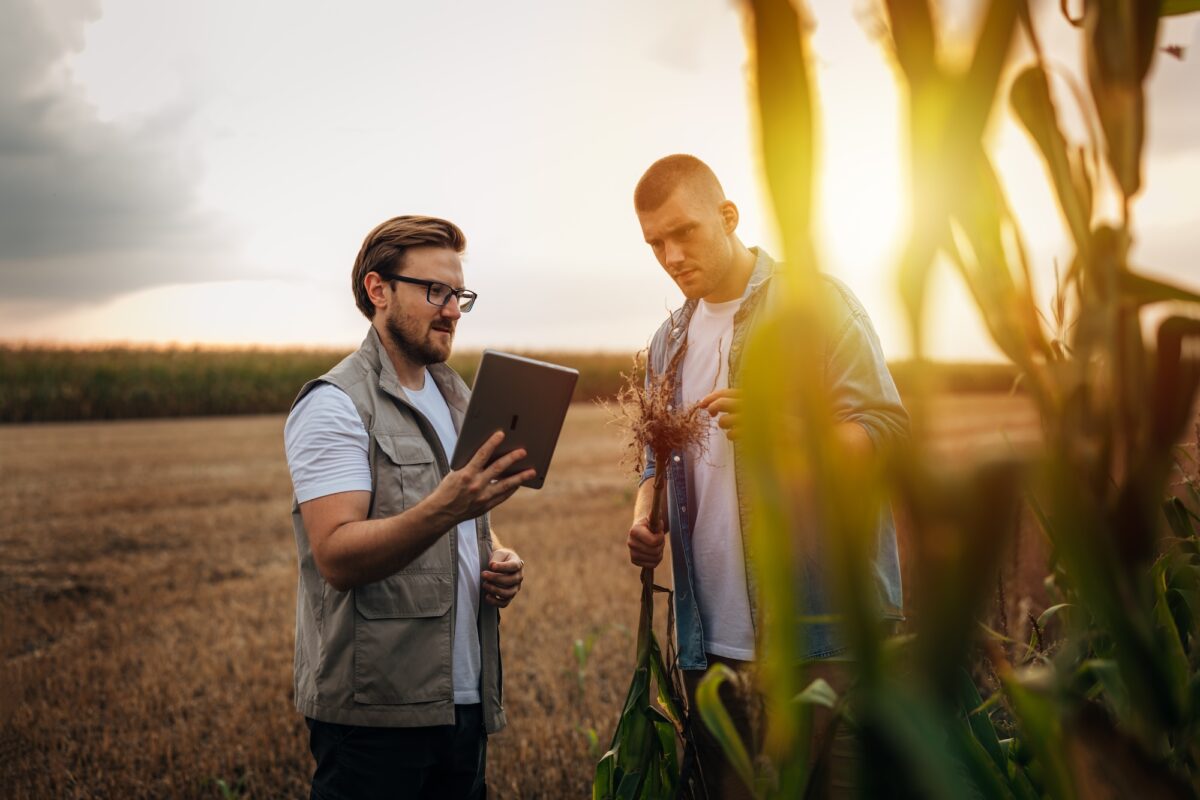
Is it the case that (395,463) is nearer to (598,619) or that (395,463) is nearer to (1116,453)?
(1116,453)

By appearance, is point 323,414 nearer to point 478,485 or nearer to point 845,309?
point 478,485

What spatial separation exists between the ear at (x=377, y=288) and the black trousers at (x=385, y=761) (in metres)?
1.24

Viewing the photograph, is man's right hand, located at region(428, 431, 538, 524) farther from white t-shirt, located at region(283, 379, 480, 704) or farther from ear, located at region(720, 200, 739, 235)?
ear, located at region(720, 200, 739, 235)

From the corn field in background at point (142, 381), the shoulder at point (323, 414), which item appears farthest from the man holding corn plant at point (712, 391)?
the corn field in background at point (142, 381)

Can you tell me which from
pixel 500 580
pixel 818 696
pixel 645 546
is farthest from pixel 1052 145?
pixel 500 580

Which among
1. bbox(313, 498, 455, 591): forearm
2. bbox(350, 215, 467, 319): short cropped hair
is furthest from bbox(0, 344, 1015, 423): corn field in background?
bbox(313, 498, 455, 591): forearm

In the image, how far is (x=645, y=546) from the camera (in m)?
1.93

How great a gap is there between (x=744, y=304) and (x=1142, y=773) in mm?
2029

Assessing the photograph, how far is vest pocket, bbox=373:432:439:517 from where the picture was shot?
7.26 ft

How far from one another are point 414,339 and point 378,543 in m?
0.71

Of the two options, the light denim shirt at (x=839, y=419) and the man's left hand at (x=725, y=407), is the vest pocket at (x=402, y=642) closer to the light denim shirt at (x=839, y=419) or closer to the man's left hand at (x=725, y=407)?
the light denim shirt at (x=839, y=419)

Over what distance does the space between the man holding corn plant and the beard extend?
0.73 m

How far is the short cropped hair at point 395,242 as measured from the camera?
8.11 feet

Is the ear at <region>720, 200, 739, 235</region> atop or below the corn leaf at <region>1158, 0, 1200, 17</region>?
atop
